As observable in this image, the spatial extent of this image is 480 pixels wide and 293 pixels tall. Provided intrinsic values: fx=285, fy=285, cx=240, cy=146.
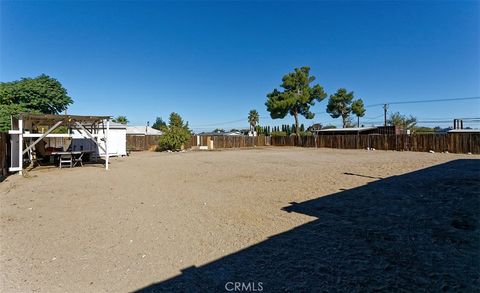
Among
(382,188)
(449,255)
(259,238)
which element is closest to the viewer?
(449,255)

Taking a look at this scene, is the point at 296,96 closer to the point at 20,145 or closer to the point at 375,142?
the point at 375,142

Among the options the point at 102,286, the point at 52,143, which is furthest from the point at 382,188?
the point at 52,143

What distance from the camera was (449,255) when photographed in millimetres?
3412

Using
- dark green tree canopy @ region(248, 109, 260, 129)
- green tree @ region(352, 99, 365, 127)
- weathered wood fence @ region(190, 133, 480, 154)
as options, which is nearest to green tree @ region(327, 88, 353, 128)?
green tree @ region(352, 99, 365, 127)

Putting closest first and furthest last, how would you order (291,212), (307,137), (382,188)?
(291,212), (382,188), (307,137)

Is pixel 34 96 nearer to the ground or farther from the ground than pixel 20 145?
farther from the ground

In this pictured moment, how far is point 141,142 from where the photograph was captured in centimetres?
3456

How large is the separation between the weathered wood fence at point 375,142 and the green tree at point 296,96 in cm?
423

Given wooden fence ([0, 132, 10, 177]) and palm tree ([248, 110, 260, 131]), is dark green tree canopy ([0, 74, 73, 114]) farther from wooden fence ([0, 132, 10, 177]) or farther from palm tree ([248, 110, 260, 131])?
palm tree ([248, 110, 260, 131])

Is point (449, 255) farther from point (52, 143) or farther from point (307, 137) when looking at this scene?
point (307, 137)

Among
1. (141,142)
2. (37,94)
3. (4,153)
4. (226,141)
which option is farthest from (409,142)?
(37,94)

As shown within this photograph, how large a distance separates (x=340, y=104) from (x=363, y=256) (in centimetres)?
4919

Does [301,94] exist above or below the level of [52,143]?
above

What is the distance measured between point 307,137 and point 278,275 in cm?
3756
